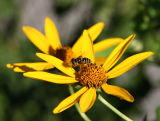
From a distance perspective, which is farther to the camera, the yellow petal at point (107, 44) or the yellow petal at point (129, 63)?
the yellow petal at point (107, 44)

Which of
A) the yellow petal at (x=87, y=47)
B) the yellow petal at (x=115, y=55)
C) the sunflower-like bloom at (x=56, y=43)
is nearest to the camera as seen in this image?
the yellow petal at (x=115, y=55)

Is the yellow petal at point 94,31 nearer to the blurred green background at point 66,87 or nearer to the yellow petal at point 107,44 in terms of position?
the yellow petal at point 107,44

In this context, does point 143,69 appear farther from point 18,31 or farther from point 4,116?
point 18,31

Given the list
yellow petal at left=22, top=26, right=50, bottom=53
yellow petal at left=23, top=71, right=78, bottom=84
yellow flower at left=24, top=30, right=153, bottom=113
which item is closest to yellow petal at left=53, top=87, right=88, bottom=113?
yellow flower at left=24, top=30, right=153, bottom=113

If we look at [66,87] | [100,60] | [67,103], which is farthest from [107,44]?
[66,87]

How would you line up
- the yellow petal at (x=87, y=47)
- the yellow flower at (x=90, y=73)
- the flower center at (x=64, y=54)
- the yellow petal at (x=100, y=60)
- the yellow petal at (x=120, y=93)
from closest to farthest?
the yellow petal at (x=120, y=93) < the yellow flower at (x=90, y=73) < the yellow petal at (x=87, y=47) < the yellow petal at (x=100, y=60) < the flower center at (x=64, y=54)

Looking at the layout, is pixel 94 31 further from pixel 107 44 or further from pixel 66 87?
pixel 66 87

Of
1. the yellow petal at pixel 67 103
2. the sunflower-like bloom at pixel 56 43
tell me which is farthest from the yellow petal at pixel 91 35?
the yellow petal at pixel 67 103

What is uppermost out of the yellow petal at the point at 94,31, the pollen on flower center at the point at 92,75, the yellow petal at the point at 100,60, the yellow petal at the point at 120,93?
the yellow petal at the point at 94,31
